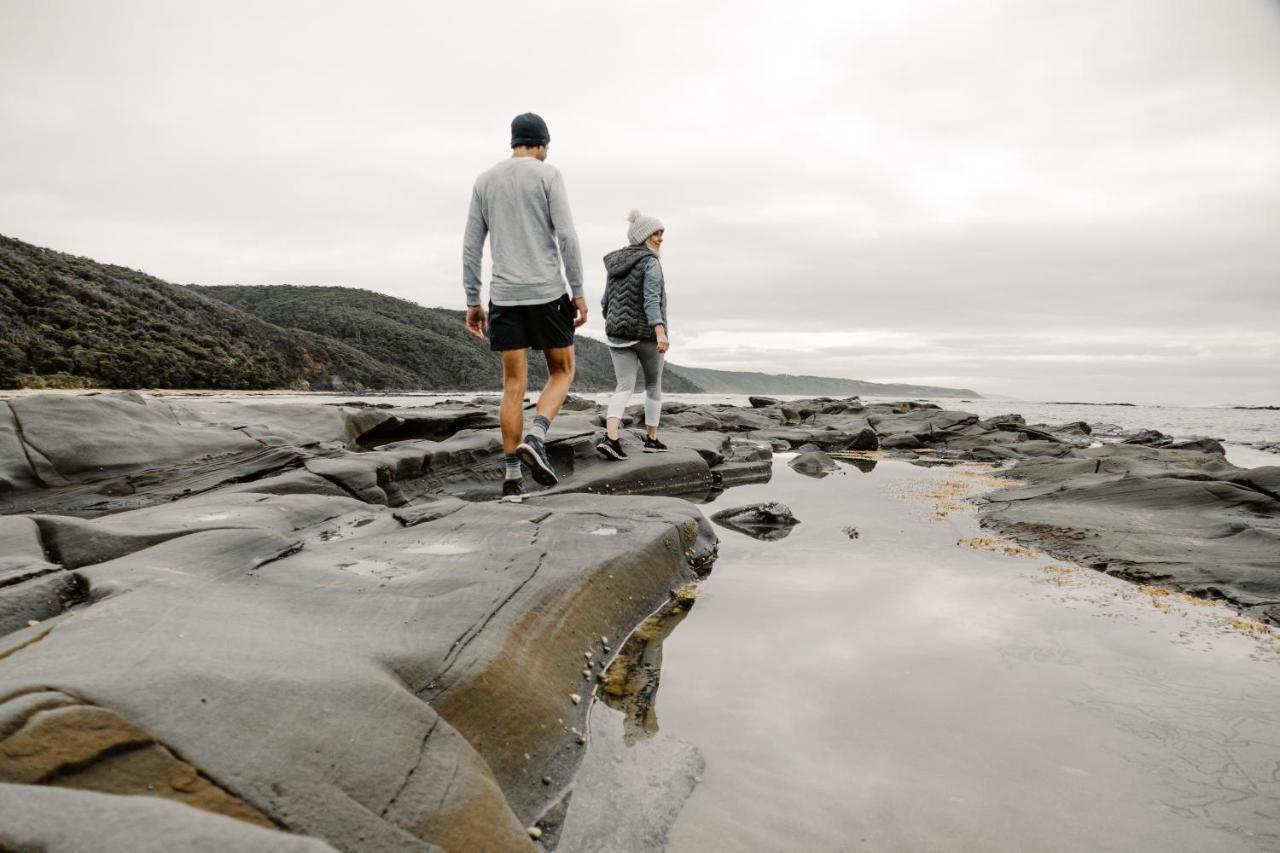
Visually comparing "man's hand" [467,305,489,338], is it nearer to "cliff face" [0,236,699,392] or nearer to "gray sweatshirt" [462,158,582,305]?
"gray sweatshirt" [462,158,582,305]

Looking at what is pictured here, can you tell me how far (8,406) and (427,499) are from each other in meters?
3.45

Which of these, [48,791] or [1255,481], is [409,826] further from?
[1255,481]

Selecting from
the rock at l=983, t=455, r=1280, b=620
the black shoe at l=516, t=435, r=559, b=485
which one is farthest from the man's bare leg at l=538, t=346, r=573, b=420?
the rock at l=983, t=455, r=1280, b=620

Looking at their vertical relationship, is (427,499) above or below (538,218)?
below

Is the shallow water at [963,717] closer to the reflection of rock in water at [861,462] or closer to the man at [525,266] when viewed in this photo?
the man at [525,266]

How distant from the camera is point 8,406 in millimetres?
5707

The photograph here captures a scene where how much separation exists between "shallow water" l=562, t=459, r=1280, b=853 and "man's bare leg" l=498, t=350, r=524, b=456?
2304 millimetres

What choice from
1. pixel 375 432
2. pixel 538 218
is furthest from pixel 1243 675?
pixel 375 432

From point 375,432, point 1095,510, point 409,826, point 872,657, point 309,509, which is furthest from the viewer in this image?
point 375,432

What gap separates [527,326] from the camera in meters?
5.69

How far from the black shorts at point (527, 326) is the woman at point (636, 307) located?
2052 mm

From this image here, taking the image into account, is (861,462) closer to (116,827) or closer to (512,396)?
(512,396)

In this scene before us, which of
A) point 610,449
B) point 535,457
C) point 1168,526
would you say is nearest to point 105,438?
point 535,457

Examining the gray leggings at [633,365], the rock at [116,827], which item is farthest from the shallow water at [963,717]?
the gray leggings at [633,365]
